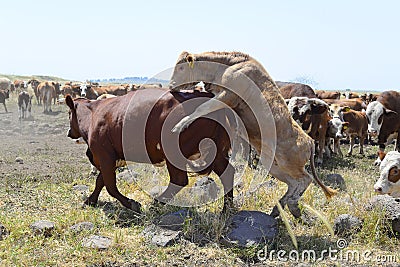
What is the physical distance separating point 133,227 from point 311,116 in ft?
21.9

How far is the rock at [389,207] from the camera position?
548 cm

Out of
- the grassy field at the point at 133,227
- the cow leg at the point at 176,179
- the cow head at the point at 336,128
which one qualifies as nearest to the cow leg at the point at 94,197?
the grassy field at the point at 133,227

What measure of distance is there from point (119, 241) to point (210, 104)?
180 centimetres

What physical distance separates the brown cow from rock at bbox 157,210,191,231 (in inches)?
18.4

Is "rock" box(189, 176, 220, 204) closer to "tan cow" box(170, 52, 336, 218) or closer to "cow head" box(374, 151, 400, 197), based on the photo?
"tan cow" box(170, 52, 336, 218)

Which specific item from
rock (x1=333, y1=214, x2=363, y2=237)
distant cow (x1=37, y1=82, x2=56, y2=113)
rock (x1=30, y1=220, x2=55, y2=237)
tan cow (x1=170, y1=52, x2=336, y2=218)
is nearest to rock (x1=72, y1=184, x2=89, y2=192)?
rock (x1=30, y1=220, x2=55, y2=237)

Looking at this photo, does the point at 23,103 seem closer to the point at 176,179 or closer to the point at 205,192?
the point at 205,192

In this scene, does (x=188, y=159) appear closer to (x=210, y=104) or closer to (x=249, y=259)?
(x=210, y=104)

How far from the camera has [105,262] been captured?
189 inches

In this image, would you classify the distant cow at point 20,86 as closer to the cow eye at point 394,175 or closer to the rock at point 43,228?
the rock at point 43,228

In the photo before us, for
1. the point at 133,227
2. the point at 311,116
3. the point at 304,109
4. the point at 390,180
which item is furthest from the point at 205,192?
the point at 311,116

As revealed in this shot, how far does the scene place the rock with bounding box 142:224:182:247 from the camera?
5211 millimetres

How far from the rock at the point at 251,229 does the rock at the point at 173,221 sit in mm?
557

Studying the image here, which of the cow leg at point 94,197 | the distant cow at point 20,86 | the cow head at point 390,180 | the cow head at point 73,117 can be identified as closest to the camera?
the cow head at point 390,180
